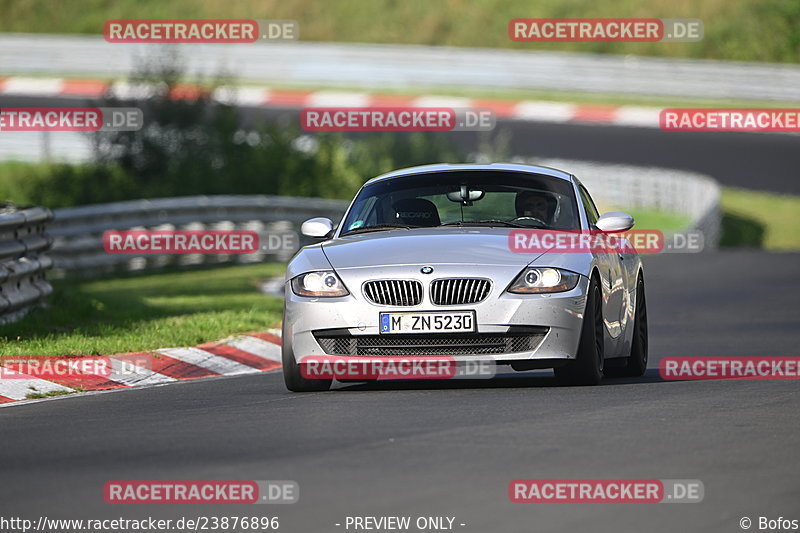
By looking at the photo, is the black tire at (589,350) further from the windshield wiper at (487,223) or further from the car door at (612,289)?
the windshield wiper at (487,223)

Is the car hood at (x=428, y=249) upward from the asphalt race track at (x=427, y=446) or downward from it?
upward

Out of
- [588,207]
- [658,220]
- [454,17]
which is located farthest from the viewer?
[454,17]

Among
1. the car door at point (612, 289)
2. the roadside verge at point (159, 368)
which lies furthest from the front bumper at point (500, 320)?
the roadside verge at point (159, 368)

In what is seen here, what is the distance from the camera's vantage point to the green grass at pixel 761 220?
Answer: 101 ft

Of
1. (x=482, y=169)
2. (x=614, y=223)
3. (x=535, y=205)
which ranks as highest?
(x=482, y=169)

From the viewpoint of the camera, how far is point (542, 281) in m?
9.85

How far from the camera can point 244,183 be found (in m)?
30.2

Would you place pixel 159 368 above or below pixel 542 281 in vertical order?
below

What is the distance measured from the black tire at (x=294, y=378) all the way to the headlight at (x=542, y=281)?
4.68ft

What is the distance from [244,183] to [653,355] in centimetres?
1738

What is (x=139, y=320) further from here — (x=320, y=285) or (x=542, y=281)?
(x=542, y=281)

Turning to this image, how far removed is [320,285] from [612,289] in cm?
207

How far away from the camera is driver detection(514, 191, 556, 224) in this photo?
36.0 feet

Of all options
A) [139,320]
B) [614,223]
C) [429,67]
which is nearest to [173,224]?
[139,320]
